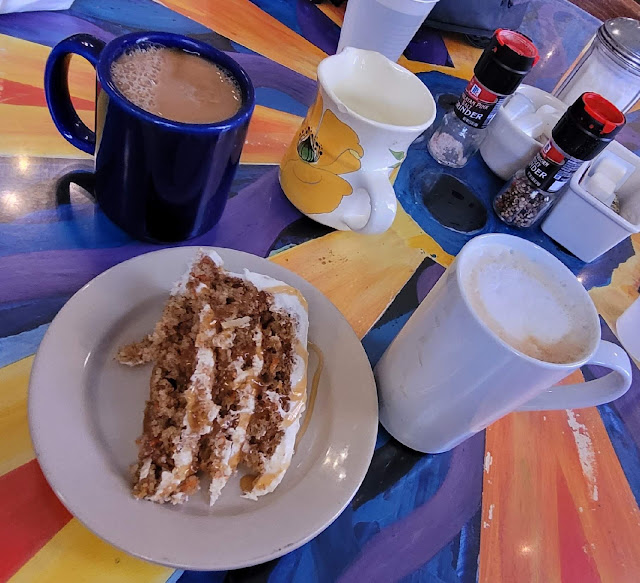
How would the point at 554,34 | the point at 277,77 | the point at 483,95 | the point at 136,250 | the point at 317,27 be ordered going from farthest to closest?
the point at 554,34, the point at 317,27, the point at 277,77, the point at 483,95, the point at 136,250

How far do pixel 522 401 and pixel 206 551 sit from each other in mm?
313

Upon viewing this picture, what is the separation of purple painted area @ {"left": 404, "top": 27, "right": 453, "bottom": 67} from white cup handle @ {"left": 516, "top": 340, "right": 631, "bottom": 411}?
34.4 inches

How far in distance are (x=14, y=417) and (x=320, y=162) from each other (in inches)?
18.0

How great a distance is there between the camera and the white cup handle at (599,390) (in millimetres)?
524

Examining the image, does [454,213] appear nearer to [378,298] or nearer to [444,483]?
[378,298]

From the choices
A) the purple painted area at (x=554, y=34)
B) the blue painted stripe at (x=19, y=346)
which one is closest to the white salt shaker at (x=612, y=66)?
the purple painted area at (x=554, y=34)

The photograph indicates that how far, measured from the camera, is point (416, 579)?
54cm

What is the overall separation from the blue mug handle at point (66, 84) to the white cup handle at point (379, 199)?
1.09 ft

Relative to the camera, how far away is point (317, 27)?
3.80ft

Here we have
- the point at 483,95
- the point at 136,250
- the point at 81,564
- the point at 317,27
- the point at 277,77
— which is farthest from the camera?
the point at 317,27

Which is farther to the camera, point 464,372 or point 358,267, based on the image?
point 358,267

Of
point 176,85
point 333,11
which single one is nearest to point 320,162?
point 176,85

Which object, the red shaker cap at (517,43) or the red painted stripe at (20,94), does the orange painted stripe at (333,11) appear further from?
the red painted stripe at (20,94)

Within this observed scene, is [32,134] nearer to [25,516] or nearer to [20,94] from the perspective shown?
[20,94]
